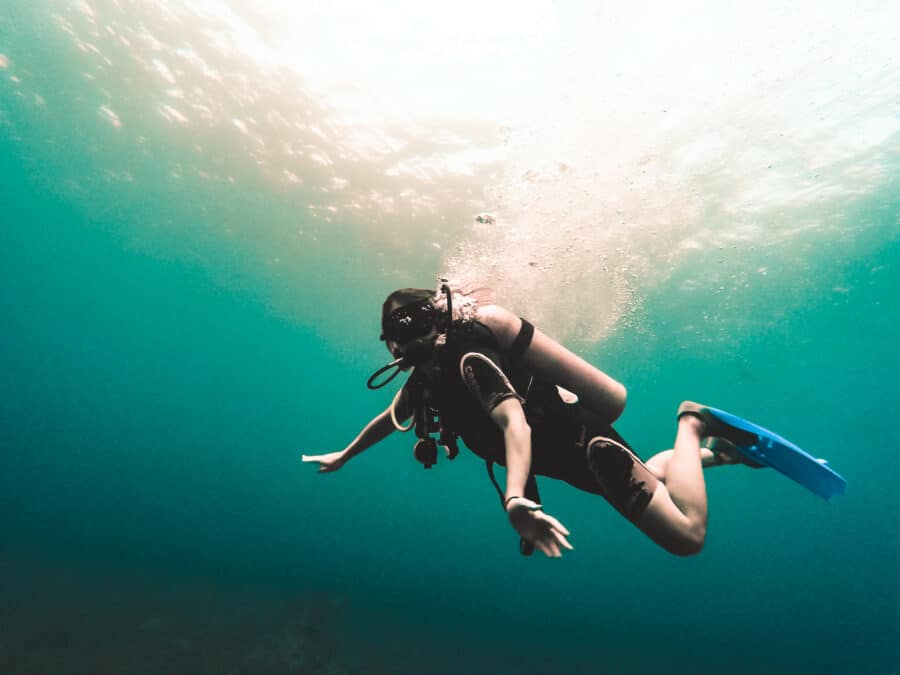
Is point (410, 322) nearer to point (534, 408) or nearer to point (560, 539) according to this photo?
point (534, 408)

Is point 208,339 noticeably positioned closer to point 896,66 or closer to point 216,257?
point 216,257

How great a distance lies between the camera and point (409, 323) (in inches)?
91.5

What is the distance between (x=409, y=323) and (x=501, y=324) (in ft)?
1.84

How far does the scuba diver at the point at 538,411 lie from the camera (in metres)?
2.03

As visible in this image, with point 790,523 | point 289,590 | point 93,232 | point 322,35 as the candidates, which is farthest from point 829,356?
point 790,523

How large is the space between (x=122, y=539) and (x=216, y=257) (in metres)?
23.2

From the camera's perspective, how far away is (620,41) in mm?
8305

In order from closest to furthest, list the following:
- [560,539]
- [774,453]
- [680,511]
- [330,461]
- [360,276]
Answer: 1. [560,539]
2. [680,511]
3. [774,453]
4. [330,461]
5. [360,276]

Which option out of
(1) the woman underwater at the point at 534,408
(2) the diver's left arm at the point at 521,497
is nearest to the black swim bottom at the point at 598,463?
(1) the woman underwater at the point at 534,408

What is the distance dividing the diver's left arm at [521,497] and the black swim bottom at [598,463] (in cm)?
61

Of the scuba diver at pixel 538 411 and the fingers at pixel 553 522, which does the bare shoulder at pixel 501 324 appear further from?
the fingers at pixel 553 522

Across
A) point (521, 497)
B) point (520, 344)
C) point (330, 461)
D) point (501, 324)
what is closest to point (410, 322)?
point (501, 324)

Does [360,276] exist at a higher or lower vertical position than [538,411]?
higher

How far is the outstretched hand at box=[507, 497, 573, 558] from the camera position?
150cm
